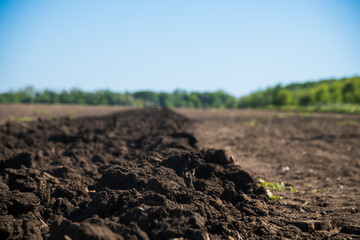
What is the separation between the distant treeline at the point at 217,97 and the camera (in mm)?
41750

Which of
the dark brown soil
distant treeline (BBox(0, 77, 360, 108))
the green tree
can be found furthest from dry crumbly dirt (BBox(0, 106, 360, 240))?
the green tree

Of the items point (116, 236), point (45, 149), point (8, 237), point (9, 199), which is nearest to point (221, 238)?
Result: point (116, 236)

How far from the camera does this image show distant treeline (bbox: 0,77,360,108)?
41.8 metres

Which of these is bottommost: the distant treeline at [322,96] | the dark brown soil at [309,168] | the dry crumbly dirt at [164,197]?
the dark brown soil at [309,168]

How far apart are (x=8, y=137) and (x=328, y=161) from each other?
334 inches

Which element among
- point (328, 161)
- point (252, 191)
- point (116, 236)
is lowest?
point (328, 161)

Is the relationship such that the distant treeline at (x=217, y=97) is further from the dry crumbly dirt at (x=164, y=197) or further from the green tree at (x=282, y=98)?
the dry crumbly dirt at (x=164, y=197)

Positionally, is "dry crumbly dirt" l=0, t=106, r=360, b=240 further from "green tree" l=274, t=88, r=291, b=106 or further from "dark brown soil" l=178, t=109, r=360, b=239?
"green tree" l=274, t=88, r=291, b=106

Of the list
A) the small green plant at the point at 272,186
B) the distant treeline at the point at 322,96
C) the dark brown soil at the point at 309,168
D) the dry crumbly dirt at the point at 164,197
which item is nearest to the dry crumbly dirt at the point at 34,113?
the dry crumbly dirt at the point at 164,197

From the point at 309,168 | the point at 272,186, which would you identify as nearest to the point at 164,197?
the point at 272,186

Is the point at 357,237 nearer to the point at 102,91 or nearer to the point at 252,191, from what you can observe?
the point at 252,191

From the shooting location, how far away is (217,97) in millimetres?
101188

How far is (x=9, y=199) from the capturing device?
9.57ft

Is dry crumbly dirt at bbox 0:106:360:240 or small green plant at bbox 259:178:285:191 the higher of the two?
dry crumbly dirt at bbox 0:106:360:240
